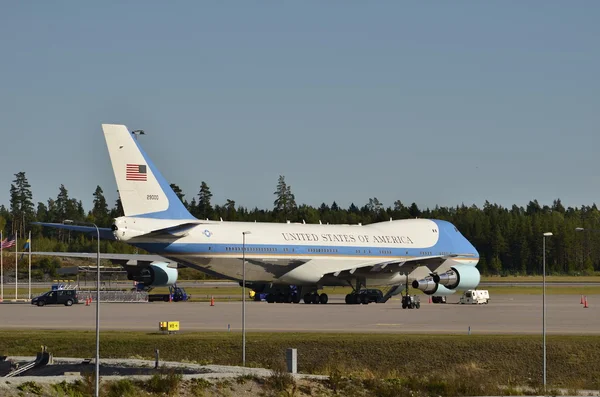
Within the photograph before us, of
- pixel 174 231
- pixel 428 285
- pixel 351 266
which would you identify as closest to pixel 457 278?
pixel 428 285

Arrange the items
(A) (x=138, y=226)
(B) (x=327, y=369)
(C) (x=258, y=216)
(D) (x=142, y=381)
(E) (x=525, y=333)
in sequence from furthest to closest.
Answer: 1. (C) (x=258, y=216)
2. (A) (x=138, y=226)
3. (E) (x=525, y=333)
4. (B) (x=327, y=369)
5. (D) (x=142, y=381)

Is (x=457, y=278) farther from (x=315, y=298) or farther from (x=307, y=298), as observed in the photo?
(x=307, y=298)

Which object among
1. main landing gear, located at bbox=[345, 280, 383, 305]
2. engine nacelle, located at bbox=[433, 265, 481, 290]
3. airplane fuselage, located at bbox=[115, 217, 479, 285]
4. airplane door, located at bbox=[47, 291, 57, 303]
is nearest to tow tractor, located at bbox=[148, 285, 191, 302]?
airplane door, located at bbox=[47, 291, 57, 303]

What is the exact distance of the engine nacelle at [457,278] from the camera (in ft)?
235

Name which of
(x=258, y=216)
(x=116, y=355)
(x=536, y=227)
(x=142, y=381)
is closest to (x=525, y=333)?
(x=116, y=355)

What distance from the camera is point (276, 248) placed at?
7012 cm

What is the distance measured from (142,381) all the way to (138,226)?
28594mm

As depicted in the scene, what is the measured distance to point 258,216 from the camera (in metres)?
191

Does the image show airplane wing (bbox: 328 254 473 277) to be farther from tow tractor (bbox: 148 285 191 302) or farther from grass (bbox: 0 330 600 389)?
grass (bbox: 0 330 600 389)

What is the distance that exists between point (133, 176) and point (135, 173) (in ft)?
0.74

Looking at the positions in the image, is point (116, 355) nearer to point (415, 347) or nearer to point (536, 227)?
point (415, 347)

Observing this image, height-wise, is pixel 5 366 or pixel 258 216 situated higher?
pixel 258 216

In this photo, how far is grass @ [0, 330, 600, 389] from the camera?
47562 millimetres

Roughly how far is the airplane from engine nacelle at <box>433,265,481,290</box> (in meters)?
0.07
